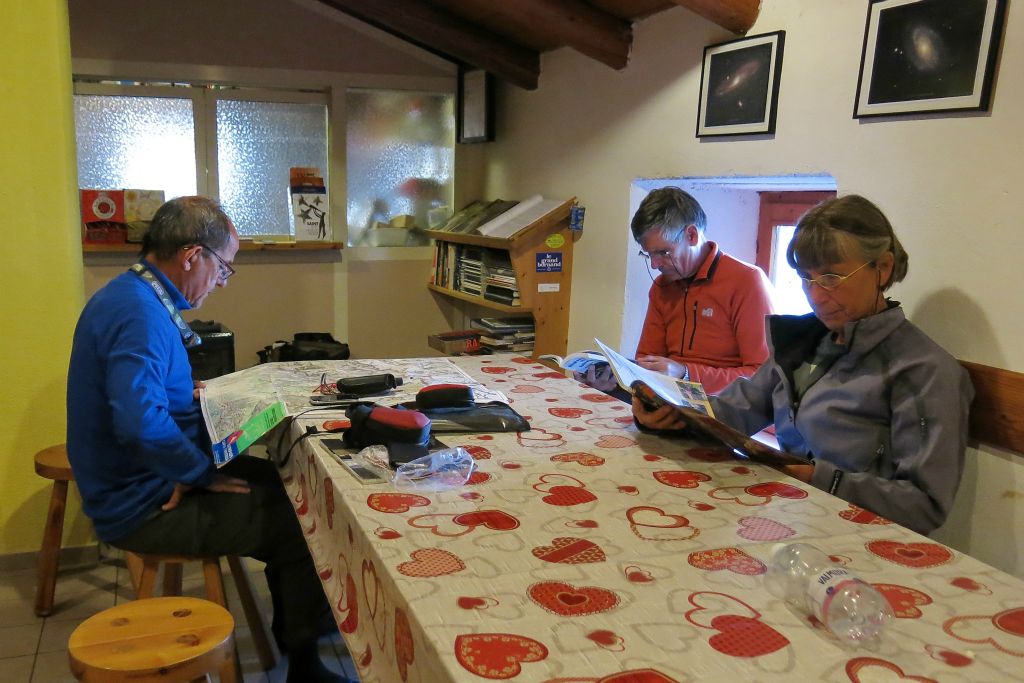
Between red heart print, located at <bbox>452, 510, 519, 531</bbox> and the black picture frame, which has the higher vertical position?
the black picture frame

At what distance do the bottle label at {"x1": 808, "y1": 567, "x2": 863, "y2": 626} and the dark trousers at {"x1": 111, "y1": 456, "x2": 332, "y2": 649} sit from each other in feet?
4.37

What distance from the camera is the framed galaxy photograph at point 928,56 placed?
5.60ft

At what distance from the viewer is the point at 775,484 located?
4.76 ft

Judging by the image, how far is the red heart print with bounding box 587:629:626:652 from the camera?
878 mm

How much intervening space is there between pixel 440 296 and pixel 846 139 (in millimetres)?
3318

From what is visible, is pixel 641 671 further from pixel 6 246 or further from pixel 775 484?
pixel 6 246

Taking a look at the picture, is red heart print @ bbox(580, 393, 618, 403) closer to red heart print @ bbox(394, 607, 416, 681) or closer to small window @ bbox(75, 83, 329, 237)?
red heart print @ bbox(394, 607, 416, 681)

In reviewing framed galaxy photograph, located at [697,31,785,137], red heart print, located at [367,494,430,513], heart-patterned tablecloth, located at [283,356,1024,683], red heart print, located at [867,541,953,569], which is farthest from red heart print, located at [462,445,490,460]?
framed galaxy photograph, located at [697,31,785,137]

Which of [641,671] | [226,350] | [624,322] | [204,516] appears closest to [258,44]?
[226,350]

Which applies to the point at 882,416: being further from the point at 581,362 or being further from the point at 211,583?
the point at 211,583

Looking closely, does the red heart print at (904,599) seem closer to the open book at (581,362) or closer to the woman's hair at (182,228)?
the open book at (581,362)

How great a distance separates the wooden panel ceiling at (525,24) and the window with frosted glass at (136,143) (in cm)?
112

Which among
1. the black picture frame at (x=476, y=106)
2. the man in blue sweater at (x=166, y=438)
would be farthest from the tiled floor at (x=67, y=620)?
the black picture frame at (x=476, y=106)

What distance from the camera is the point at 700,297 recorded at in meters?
2.56
